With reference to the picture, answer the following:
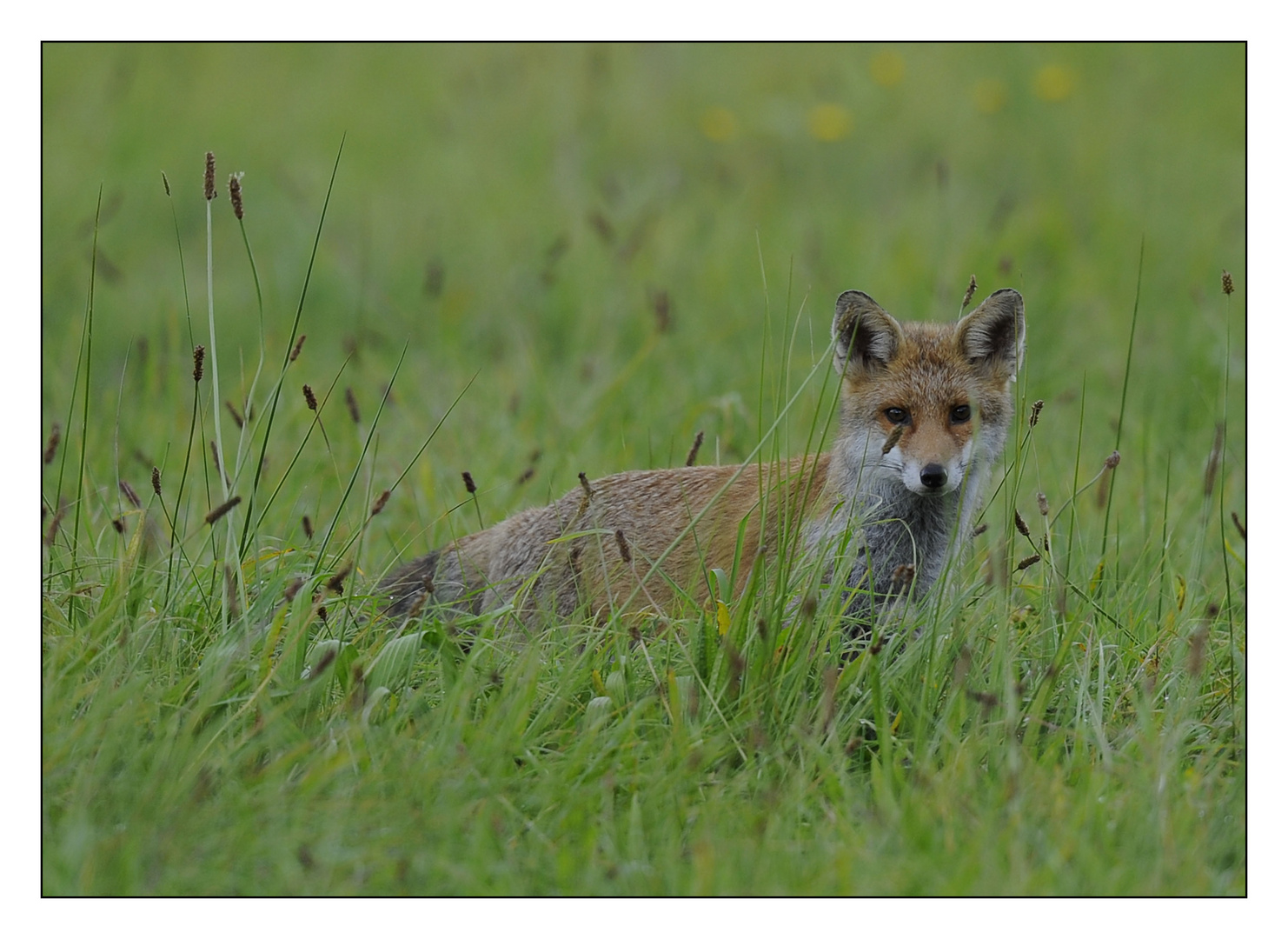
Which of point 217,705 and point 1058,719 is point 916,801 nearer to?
point 1058,719

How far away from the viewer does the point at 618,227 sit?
1142 cm

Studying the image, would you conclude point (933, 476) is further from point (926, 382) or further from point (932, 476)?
point (926, 382)

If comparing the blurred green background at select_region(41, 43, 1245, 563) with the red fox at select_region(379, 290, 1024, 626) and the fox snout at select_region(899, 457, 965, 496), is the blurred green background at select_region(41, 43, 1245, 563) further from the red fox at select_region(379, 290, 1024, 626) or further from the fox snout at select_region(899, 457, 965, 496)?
the fox snout at select_region(899, 457, 965, 496)

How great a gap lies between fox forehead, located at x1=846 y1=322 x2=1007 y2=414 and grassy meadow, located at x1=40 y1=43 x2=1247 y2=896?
456 millimetres

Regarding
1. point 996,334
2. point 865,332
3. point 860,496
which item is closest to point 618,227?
point 865,332

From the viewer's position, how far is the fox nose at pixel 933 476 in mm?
5367

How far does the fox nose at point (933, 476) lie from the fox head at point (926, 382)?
0.39 ft

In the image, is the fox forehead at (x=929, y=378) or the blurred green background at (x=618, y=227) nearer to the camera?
the fox forehead at (x=929, y=378)

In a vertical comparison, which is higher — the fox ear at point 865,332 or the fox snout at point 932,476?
the fox ear at point 865,332

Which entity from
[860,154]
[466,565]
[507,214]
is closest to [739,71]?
[860,154]

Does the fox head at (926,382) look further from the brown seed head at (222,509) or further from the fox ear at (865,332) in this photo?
the brown seed head at (222,509)

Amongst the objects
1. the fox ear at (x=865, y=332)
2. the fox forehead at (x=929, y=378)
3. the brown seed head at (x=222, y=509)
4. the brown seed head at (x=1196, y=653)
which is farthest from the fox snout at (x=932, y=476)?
the brown seed head at (x=222, y=509)

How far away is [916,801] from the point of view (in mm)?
3996

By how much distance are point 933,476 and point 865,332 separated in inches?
35.9
